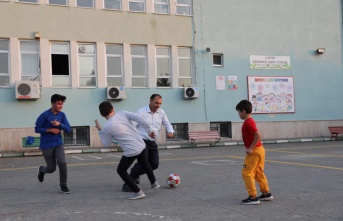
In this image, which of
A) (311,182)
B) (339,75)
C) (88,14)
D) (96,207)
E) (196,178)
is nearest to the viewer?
(96,207)

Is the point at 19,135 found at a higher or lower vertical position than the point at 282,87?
lower

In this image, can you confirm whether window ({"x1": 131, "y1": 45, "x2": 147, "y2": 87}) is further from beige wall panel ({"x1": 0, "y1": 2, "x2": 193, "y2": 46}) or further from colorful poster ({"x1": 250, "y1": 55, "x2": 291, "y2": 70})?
colorful poster ({"x1": 250, "y1": 55, "x2": 291, "y2": 70})

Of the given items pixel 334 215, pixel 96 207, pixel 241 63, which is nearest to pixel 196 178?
pixel 96 207

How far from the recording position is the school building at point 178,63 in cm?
1989

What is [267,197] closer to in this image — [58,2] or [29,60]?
[29,60]

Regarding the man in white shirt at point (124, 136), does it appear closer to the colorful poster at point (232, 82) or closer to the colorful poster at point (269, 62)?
the colorful poster at point (232, 82)

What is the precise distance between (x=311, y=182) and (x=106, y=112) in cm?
427

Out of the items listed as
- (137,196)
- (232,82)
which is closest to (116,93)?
(232,82)

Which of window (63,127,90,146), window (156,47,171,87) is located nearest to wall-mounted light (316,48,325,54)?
window (156,47,171,87)

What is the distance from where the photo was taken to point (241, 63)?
23906 mm

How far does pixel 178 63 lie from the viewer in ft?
75.0

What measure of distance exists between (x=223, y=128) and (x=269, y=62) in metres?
4.60

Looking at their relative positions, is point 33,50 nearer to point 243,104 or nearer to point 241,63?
point 241,63

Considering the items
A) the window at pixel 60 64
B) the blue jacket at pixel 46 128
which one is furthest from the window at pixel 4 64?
the blue jacket at pixel 46 128
